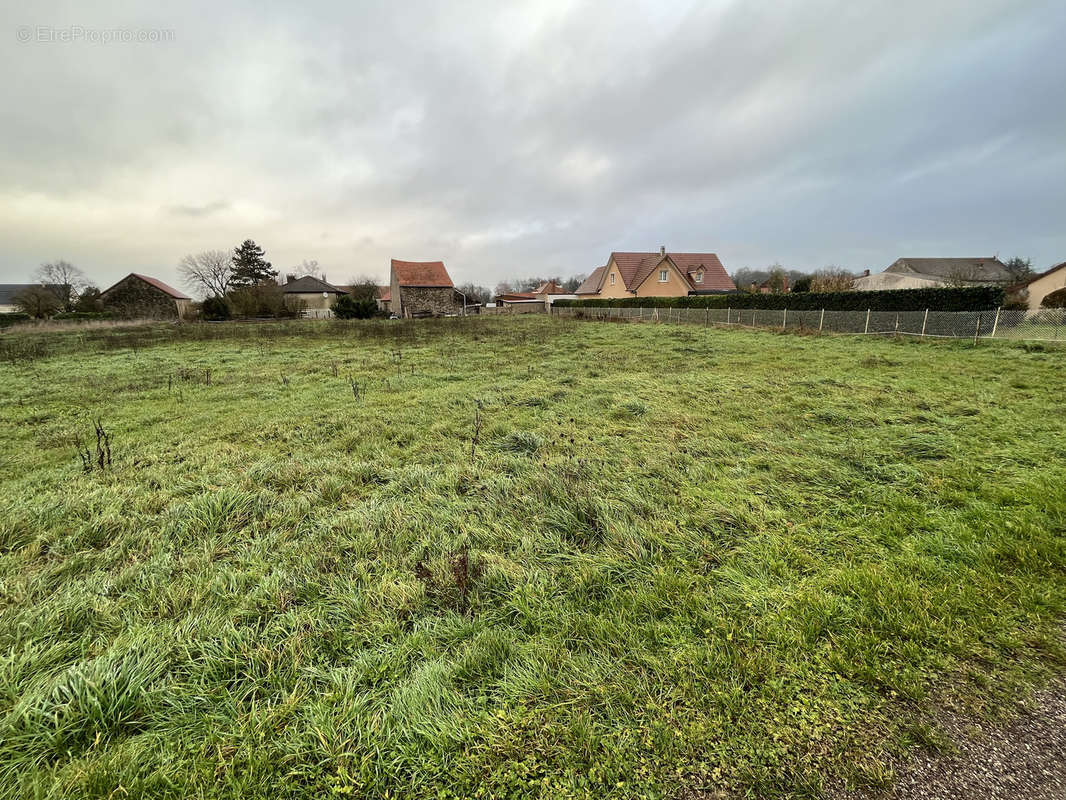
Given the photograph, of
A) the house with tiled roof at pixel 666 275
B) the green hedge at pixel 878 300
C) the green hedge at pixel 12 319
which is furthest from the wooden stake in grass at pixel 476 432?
the green hedge at pixel 12 319

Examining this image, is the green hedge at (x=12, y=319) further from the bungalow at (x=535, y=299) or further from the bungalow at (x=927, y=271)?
the bungalow at (x=927, y=271)

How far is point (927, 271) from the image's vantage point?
5562 cm

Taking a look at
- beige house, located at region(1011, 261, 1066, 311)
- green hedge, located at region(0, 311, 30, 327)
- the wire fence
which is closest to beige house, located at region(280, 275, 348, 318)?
green hedge, located at region(0, 311, 30, 327)

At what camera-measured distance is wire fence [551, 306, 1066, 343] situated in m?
13.8

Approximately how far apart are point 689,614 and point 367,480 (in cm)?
335

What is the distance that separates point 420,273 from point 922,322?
46.2 meters

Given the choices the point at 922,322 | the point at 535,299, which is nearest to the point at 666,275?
the point at 922,322

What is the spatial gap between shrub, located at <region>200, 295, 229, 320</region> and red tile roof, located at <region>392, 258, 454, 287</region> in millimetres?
17522

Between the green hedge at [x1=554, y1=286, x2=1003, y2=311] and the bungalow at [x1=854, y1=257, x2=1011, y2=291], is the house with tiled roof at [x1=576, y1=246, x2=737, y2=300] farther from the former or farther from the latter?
the bungalow at [x1=854, y1=257, x2=1011, y2=291]

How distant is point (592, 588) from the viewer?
252 cm

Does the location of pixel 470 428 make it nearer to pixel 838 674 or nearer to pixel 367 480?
pixel 367 480

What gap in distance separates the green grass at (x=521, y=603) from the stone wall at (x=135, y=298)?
5101 centimetres

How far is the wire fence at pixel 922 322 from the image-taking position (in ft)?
45.2

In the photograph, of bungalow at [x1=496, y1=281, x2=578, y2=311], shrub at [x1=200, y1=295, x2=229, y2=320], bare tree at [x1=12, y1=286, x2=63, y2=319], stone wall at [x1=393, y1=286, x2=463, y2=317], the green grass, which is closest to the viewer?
the green grass
